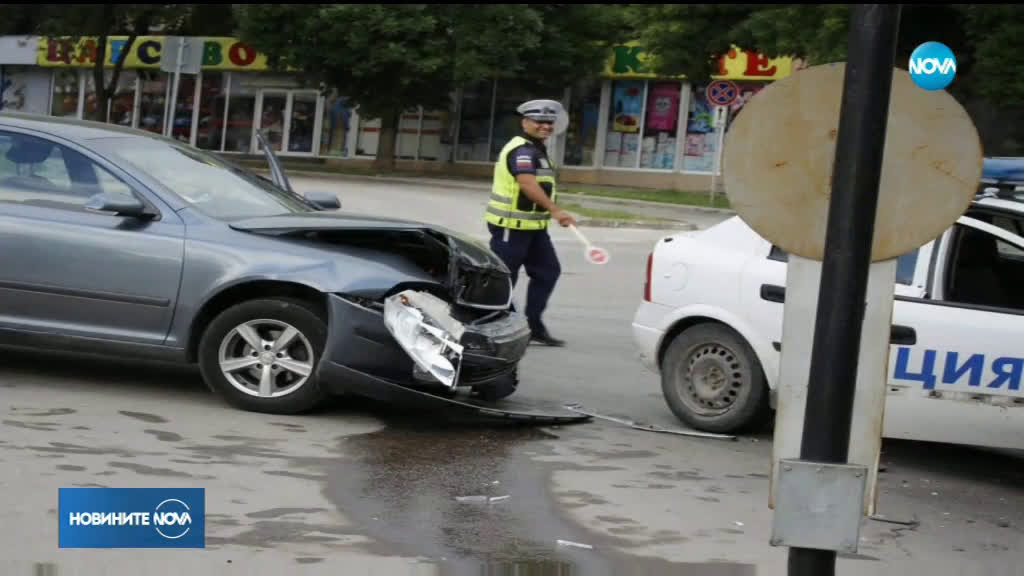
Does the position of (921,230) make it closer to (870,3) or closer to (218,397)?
(870,3)

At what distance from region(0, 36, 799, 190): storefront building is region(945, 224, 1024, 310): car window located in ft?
94.0

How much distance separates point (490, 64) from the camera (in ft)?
127

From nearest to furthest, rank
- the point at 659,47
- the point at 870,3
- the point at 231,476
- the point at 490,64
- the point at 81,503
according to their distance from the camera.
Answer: the point at 870,3 → the point at 81,503 → the point at 231,476 → the point at 659,47 → the point at 490,64

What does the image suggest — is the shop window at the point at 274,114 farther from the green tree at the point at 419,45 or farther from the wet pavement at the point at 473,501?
the wet pavement at the point at 473,501

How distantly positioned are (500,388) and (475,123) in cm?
3698

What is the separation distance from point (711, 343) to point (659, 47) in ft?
91.2

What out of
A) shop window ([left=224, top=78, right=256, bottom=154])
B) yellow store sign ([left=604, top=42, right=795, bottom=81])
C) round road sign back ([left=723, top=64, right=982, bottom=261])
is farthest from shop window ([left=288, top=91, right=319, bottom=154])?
round road sign back ([left=723, top=64, right=982, bottom=261])

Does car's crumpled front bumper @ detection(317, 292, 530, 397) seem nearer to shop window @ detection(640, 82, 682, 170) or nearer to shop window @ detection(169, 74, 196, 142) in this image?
shop window @ detection(640, 82, 682, 170)

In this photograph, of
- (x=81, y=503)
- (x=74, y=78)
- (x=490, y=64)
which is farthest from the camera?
(x=74, y=78)

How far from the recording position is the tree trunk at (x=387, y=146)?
4197 centimetres

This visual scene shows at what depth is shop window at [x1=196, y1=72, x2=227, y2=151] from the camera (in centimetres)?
4934

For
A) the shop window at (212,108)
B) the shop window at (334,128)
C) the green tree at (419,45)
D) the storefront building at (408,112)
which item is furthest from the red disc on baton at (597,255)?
the shop window at (212,108)

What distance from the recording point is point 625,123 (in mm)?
42438

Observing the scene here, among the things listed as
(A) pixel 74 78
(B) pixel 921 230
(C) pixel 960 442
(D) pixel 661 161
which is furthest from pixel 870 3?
(A) pixel 74 78
